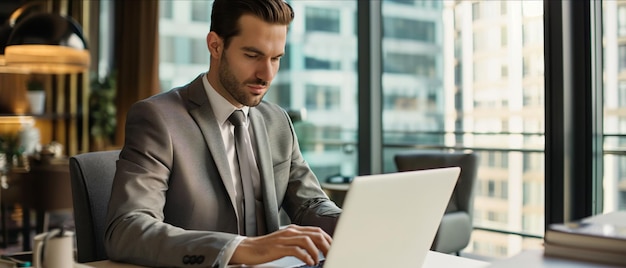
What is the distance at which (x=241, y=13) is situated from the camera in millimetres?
1639

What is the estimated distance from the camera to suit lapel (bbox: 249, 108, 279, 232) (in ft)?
5.64

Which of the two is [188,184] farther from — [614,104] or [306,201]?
[614,104]

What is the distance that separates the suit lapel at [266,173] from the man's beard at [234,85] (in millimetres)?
118

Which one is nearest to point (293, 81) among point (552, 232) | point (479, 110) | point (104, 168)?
point (479, 110)

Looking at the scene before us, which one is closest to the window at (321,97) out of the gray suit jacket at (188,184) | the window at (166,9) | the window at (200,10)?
the window at (200,10)

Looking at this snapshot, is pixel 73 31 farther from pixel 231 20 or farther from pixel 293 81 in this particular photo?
pixel 231 20

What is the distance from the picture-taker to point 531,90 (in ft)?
12.7

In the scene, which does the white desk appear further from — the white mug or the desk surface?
the white mug

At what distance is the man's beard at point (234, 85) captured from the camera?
1.65 meters

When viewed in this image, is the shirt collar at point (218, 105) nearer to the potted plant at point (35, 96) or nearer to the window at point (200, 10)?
the window at point (200, 10)

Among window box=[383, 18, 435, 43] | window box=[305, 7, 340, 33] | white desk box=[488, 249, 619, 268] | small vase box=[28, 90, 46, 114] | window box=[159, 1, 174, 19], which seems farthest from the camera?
small vase box=[28, 90, 46, 114]

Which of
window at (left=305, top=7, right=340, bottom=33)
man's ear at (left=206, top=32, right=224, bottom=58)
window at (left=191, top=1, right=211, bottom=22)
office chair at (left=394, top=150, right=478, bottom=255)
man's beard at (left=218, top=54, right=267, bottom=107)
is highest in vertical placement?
window at (left=191, top=1, right=211, bottom=22)

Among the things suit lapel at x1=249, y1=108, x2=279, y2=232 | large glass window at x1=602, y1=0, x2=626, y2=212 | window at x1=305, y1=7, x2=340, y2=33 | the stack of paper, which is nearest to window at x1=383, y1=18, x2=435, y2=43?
window at x1=305, y1=7, x2=340, y2=33

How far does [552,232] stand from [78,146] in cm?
683
